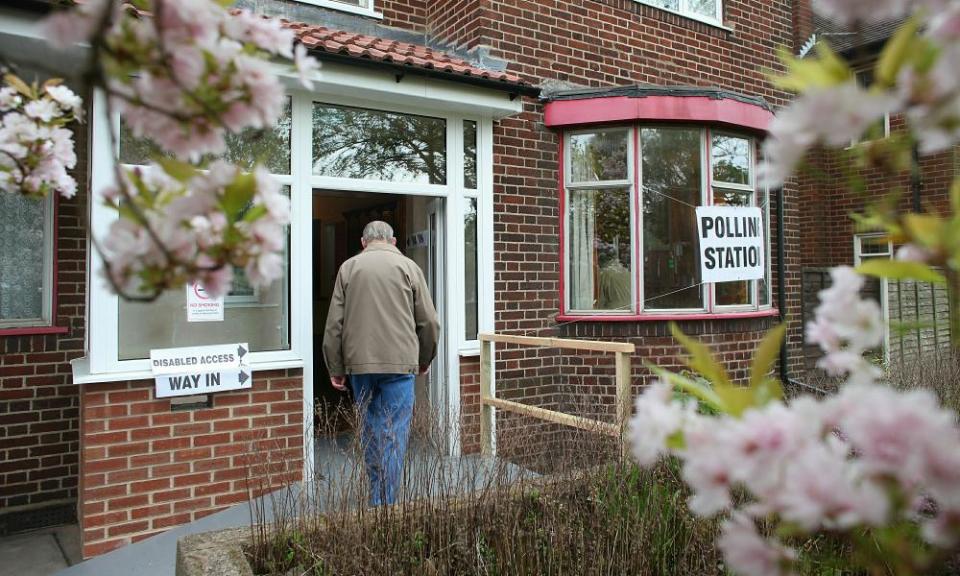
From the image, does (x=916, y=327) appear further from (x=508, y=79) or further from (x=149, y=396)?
(x=508, y=79)

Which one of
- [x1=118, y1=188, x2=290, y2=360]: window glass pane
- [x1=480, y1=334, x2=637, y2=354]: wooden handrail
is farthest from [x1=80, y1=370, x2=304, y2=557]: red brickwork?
[x1=480, y1=334, x2=637, y2=354]: wooden handrail

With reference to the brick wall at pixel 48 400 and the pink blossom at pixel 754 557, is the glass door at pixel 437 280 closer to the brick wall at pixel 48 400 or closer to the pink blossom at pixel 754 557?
the brick wall at pixel 48 400

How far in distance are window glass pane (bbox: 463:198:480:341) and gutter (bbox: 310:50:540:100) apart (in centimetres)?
101

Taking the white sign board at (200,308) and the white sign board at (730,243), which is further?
the white sign board at (730,243)

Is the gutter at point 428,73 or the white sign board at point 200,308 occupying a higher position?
the gutter at point 428,73

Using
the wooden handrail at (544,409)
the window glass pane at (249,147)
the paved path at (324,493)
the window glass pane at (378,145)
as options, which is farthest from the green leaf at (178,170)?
the window glass pane at (378,145)

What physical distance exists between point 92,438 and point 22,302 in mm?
1474

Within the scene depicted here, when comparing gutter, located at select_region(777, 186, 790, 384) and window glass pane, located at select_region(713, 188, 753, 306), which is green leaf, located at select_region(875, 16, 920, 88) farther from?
gutter, located at select_region(777, 186, 790, 384)

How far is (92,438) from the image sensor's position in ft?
14.2

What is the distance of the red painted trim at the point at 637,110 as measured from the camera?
6477mm

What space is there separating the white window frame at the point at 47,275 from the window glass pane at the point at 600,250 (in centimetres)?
437

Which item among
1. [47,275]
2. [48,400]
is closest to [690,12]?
[47,275]

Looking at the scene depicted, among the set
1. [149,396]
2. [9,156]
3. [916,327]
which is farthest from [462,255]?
[916,327]

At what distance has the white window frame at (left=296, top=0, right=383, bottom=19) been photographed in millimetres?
6415
